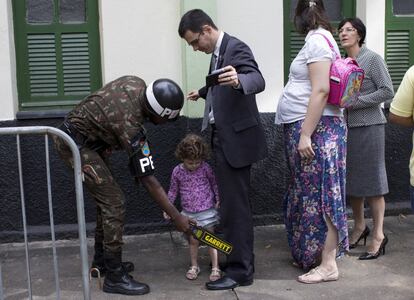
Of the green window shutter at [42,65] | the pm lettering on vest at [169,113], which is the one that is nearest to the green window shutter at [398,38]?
the pm lettering on vest at [169,113]

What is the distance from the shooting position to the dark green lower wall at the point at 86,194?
18.7 ft

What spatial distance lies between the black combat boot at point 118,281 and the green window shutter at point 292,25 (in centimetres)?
256

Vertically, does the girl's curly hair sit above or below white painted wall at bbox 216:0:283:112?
below

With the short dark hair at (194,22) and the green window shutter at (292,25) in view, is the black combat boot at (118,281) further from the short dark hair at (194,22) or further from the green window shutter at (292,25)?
the green window shutter at (292,25)

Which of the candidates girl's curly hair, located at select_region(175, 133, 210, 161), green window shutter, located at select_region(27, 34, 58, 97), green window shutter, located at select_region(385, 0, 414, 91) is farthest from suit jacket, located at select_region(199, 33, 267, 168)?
green window shutter, located at select_region(385, 0, 414, 91)

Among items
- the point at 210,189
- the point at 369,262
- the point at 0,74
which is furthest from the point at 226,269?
the point at 0,74

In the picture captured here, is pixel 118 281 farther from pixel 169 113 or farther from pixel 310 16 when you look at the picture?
pixel 310 16

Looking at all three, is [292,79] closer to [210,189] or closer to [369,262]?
[210,189]

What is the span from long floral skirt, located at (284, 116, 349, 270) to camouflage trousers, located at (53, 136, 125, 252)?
4.19 ft

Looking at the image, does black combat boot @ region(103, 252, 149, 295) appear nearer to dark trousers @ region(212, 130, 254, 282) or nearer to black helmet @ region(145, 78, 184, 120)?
dark trousers @ region(212, 130, 254, 282)

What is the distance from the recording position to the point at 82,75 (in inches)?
230

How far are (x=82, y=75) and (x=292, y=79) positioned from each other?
2.11 meters

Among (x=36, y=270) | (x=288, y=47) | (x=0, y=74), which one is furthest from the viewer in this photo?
(x=288, y=47)

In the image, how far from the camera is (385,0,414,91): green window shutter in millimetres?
6199
